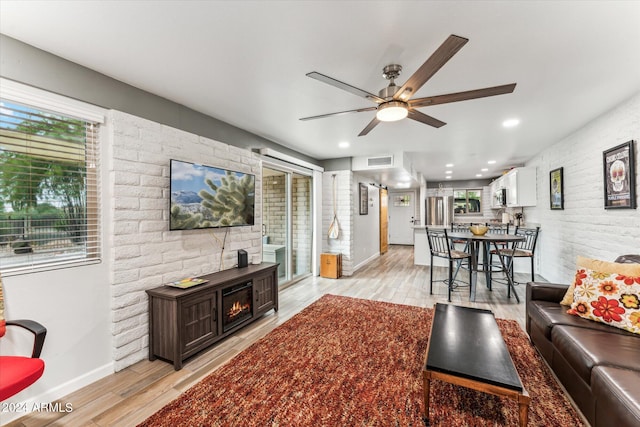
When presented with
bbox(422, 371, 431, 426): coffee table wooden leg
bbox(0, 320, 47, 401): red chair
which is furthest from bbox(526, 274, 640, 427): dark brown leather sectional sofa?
bbox(0, 320, 47, 401): red chair

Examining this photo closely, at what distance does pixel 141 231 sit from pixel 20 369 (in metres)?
1.16

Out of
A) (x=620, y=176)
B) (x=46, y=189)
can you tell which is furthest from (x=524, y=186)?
(x=46, y=189)

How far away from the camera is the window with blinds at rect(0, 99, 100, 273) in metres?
1.73

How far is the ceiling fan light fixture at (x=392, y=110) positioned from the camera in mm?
2019

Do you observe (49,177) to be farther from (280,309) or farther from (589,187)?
(589,187)

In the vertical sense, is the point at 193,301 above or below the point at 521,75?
below

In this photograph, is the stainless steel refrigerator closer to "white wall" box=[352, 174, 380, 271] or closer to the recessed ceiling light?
"white wall" box=[352, 174, 380, 271]

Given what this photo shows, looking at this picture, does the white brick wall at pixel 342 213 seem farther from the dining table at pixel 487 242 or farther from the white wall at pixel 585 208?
the white wall at pixel 585 208

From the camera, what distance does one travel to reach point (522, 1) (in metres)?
1.42

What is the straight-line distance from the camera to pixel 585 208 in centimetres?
355

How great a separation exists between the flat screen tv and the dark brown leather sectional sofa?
10.2 ft

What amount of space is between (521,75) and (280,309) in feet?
11.7

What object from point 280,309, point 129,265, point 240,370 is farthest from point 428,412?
point 129,265

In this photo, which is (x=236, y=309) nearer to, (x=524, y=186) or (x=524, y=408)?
(x=524, y=408)
